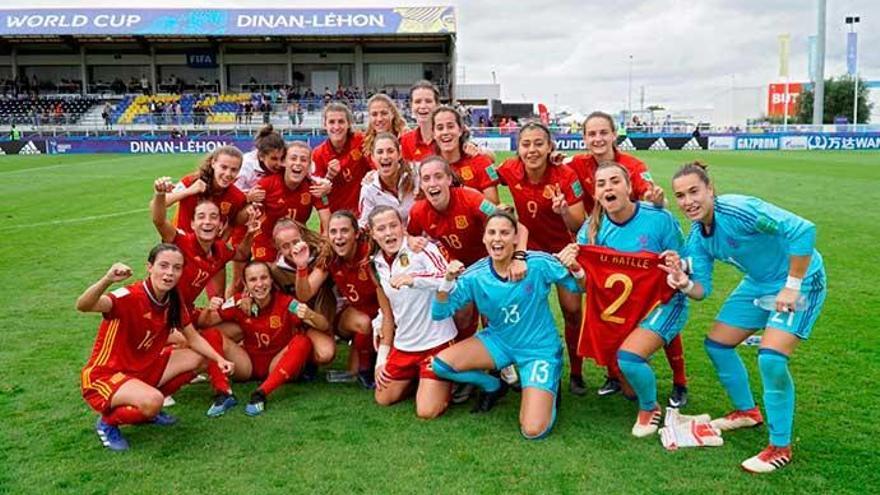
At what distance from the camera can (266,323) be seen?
520cm

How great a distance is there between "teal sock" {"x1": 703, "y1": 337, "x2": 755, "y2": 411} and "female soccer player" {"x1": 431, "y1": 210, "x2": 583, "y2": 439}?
0.92 metres

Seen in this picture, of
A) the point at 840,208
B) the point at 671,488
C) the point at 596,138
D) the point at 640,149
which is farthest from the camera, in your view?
the point at 640,149

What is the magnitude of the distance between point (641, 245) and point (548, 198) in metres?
0.92

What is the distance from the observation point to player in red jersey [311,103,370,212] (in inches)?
241

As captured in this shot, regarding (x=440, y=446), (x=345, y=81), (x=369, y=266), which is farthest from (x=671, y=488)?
(x=345, y=81)

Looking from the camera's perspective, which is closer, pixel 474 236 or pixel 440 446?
pixel 440 446

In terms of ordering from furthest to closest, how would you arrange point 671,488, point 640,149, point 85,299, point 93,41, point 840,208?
point 93,41 → point 640,149 → point 840,208 → point 85,299 → point 671,488

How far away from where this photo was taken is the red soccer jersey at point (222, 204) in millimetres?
5582

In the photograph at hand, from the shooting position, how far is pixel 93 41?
48.4 metres

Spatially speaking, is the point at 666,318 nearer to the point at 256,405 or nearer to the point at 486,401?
the point at 486,401

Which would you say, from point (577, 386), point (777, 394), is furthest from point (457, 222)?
point (777, 394)

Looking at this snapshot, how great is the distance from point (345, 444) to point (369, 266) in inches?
54.3

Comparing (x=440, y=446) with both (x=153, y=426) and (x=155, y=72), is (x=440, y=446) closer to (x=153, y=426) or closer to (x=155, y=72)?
(x=153, y=426)

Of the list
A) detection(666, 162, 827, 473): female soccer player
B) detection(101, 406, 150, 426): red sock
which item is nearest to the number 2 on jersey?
detection(666, 162, 827, 473): female soccer player
